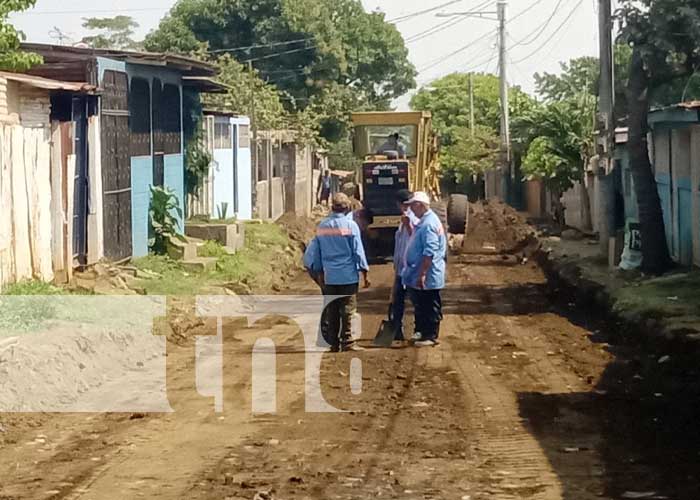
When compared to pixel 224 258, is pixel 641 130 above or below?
above

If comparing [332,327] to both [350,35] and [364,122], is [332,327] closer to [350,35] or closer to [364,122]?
[364,122]

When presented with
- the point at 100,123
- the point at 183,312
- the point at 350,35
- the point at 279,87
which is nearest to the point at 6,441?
the point at 183,312

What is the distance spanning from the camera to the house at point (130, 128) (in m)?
20.8

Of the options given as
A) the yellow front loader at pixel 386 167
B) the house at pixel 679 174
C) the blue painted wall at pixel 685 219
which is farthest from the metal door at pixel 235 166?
the blue painted wall at pixel 685 219

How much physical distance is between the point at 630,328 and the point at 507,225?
22.9m

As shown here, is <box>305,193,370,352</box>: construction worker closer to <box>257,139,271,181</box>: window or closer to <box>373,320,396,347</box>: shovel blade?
<box>373,320,396,347</box>: shovel blade

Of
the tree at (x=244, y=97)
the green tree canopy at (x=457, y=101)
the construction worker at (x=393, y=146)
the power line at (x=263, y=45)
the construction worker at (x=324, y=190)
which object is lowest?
the construction worker at (x=324, y=190)

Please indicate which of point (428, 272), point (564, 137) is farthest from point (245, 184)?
point (428, 272)

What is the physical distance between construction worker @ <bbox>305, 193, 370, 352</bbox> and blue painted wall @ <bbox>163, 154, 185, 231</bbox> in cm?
1115

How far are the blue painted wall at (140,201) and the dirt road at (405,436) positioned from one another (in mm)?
7973

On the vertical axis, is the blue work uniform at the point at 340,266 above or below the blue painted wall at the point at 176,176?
below

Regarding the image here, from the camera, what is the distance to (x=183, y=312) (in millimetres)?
18188

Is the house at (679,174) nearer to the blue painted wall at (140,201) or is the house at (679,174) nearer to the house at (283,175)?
the blue painted wall at (140,201)

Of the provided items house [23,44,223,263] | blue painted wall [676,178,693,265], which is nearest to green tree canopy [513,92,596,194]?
blue painted wall [676,178,693,265]
